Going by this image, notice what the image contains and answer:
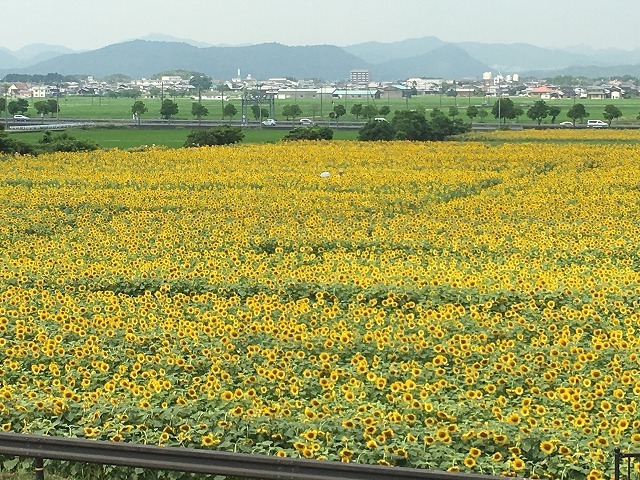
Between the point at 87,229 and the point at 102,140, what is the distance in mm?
48036

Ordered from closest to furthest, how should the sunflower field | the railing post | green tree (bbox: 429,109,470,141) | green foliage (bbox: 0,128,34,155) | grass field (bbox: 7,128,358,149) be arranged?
the railing post → the sunflower field → green foliage (bbox: 0,128,34,155) → green tree (bbox: 429,109,470,141) → grass field (bbox: 7,128,358,149)

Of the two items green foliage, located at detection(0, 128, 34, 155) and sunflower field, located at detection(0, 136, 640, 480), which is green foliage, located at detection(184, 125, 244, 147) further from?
sunflower field, located at detection(0, 136, 640, 480)

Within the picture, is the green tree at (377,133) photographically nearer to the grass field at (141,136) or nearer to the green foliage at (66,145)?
the grass field at (141,136)

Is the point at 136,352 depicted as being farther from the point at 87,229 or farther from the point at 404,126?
the point at 404,126

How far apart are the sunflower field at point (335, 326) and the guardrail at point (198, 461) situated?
4.62ft

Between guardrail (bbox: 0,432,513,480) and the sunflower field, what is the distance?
4.62ft

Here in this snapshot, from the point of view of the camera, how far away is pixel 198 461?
7562mm

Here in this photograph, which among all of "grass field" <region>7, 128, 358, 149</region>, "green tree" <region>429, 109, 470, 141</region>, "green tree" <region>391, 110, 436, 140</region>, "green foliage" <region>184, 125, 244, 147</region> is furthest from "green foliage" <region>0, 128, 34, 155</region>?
"green tree" <region>429, 109, 470, 141</region>

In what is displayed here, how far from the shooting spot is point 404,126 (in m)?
59.9

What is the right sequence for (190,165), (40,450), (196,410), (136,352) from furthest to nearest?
(190,165) < (136,352) < (196,410) < (40,450)

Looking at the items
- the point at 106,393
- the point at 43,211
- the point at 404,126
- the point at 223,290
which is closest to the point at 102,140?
the point at 404,126

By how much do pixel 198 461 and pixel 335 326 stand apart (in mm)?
6068

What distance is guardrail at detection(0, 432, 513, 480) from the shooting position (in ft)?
23.4

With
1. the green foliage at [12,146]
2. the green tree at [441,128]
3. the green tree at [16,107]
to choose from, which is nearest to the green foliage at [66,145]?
the green foliage at [12,146]
